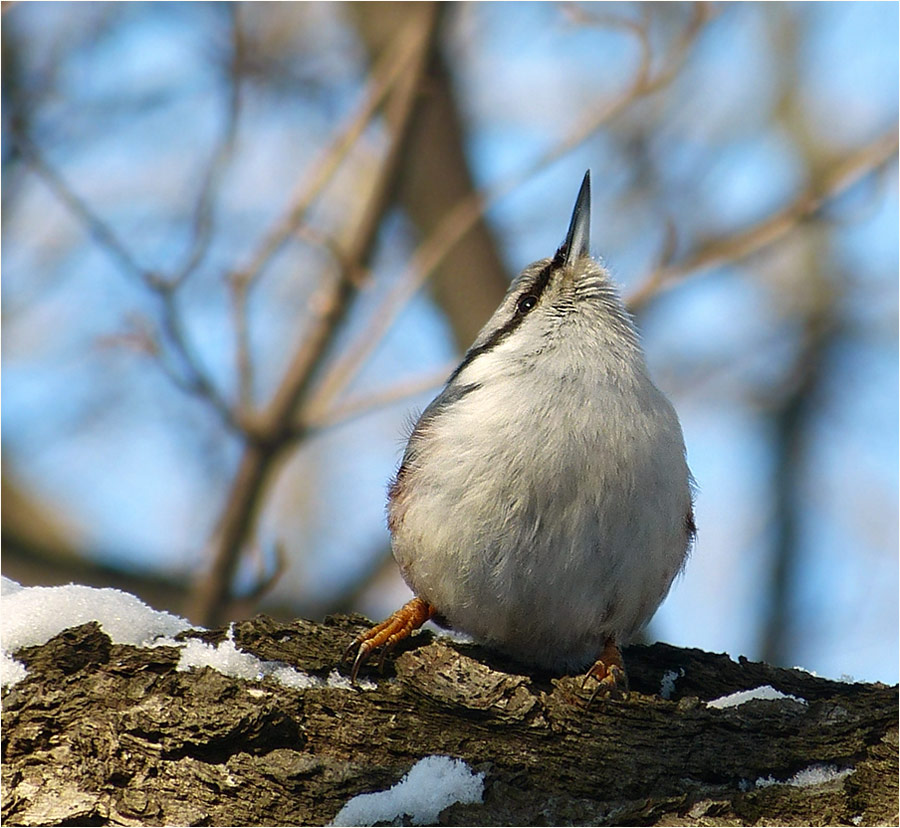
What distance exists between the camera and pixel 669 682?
11.7 feet

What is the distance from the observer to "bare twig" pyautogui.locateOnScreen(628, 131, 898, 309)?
5.42 meters

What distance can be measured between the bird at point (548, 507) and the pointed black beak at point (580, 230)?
44 centimetres

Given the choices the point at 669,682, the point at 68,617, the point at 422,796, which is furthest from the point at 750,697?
the point at 68,617

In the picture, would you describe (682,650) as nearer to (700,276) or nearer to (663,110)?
(700,276)

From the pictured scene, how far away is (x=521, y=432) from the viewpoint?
337cm

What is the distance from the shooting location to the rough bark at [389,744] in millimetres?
2807

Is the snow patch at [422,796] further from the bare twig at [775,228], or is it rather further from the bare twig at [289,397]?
the bare twig at [775,228]

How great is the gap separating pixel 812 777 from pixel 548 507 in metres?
1.06

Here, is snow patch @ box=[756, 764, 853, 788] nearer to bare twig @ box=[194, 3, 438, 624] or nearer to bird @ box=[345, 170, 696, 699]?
bird @ box=[345, 170, 696, 699]

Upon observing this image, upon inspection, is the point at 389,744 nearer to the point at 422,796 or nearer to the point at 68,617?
the point at 422,796

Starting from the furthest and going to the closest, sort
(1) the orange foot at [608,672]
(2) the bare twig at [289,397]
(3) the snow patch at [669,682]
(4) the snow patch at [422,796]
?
(2) the bare twig at [289,397] → (3) the snow patch at [669,682] → (1) the orange foot at [608,672] → (4) the snow patch at [422,796]

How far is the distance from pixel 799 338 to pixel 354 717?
6.72 metres

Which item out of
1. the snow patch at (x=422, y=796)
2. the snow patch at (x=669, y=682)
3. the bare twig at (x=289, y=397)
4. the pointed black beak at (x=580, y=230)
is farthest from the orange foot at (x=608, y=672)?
the bare twig at (x=289, y=397)

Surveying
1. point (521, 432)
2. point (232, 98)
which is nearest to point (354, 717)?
point (521, 432)
